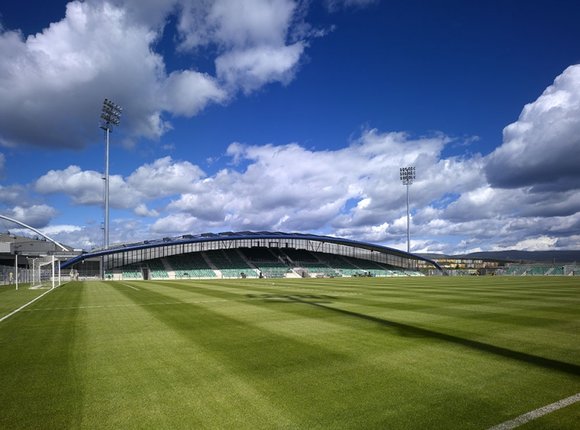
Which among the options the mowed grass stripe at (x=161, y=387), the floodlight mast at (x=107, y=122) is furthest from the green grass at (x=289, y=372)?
the floodlight mast at (x=107, y=122)

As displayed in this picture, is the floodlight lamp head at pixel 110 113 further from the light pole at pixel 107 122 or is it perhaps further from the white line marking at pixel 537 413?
the white line marking at pixel 537 413

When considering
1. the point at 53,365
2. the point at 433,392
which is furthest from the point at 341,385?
the point at 53,365

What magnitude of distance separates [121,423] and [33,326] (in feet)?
34.8

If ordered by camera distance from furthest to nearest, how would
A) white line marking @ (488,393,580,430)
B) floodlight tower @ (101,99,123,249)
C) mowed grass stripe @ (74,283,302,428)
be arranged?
floodlight tower @ (101,99,123,249), mowed grass stripe @ (74,283,302,428), white line marking @ (488,393,580,430)

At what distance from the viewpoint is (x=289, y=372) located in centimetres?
735

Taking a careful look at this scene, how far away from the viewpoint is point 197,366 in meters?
7.84

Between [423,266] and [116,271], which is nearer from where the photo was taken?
[116,271]

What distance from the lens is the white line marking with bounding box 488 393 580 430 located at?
4.98 m

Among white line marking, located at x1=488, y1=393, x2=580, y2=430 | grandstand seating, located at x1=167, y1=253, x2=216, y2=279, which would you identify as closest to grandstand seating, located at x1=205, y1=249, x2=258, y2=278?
grandstand seating, located at x1=167, y1=253, x2=216, y2=279

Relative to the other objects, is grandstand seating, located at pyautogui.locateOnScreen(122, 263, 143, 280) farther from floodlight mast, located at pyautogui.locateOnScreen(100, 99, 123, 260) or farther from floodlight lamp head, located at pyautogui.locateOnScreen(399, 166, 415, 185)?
A: floodlight lamp head, located at pyautogui.locateOnScreen(399, 166, 415, 185)

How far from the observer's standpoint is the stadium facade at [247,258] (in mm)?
77438

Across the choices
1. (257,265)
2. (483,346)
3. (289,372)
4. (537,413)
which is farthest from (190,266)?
(537,413)

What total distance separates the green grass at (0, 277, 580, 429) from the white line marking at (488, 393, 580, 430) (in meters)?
0.10

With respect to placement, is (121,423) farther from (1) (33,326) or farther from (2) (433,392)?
(1) (33,326)
